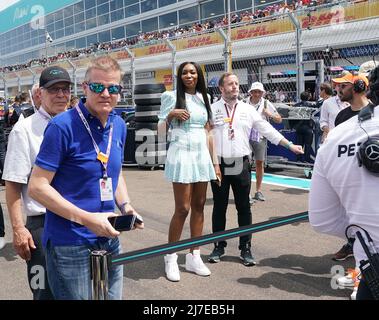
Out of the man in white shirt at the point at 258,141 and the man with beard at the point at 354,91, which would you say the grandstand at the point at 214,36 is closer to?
the man in white shirt at the point at 258,141

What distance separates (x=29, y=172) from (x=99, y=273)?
93 centimetres

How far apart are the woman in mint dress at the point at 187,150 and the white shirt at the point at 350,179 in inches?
91.9

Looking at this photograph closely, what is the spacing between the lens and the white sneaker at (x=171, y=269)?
4.08 m

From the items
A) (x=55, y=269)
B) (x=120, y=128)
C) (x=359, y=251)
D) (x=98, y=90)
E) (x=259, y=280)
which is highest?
(x=98, y=90)

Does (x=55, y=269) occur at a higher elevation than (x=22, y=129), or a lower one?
lower

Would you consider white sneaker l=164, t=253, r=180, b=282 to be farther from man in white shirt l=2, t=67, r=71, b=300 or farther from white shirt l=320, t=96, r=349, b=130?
white shirt l=320, t=96, r=349, b=130

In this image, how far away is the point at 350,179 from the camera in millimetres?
1645

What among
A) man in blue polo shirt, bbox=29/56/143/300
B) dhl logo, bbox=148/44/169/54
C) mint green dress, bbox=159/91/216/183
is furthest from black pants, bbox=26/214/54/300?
dhl logo, bbox=148/44/169/54

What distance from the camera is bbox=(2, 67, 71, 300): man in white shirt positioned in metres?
2.63

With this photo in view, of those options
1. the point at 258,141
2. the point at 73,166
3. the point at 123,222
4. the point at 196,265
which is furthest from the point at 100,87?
the point at 258,141

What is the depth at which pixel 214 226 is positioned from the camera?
459 centimetres
